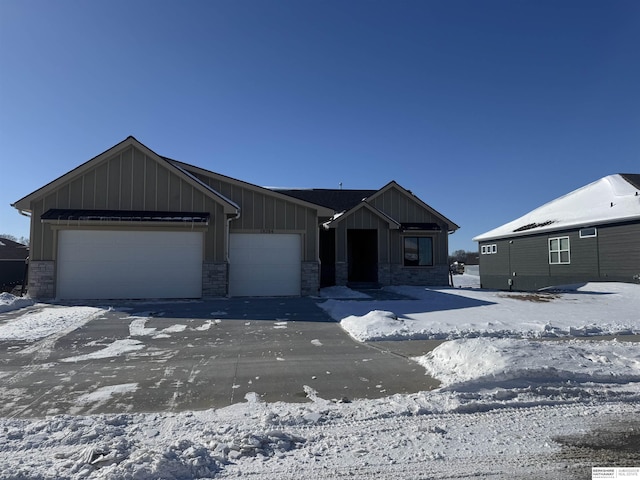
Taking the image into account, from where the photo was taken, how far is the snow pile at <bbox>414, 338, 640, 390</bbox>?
193 inches

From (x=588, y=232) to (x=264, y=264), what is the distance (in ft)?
52.6

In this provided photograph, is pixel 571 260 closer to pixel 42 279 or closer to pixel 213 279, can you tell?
pixel 213 279

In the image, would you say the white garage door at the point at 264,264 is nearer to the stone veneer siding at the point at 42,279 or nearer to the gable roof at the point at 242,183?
the gable roof at the point at 242,183

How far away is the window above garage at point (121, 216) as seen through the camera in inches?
490

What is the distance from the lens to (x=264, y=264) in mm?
14352

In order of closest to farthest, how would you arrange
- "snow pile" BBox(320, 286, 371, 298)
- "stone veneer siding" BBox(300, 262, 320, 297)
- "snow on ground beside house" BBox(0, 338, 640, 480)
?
"snow on ground beside house" BBox(0, 338, 640, 480)
"stone veneer siding" BBox(300, 262, 320, 297)
"snow pile" BBox(320, 286, 371, 298)

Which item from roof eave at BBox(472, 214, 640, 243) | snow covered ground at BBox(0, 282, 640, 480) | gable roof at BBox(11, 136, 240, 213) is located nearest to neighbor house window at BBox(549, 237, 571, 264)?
roof eave at BBox(472, 214, 640, 243)

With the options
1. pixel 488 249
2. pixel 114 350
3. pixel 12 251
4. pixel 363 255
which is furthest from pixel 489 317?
pixel 12 251

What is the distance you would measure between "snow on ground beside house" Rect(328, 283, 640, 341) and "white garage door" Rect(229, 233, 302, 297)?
2583 mm

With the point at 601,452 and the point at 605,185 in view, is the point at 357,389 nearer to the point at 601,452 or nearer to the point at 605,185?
the point at 601,452

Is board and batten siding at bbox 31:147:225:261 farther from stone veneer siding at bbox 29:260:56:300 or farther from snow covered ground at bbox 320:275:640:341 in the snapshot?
snow covered ground at bbox 320:275:640:341

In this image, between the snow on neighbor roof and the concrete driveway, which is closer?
the concrete driveway

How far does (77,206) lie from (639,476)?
48.6 feet

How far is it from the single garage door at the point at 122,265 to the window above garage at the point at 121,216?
539mm
